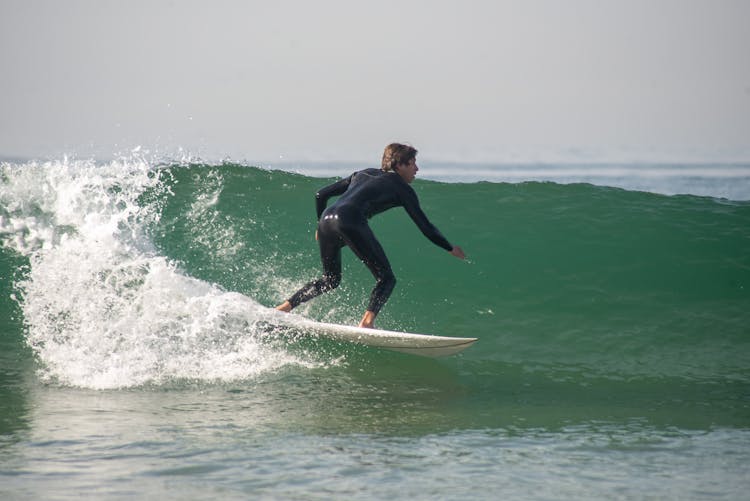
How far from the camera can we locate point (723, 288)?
8992mm

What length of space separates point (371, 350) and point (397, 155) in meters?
1.54

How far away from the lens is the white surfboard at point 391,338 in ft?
21.4

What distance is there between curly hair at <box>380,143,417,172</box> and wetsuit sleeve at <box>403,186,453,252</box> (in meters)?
0.20

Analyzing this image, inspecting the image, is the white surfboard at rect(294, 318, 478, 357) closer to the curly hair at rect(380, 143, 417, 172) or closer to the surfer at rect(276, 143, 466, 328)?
the surfer at rect(276, 143, 466, 328)

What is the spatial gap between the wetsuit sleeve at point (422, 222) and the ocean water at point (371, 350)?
3.22 ft

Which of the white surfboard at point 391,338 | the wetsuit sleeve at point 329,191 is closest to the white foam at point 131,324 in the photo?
the white surfboard at point 391,338

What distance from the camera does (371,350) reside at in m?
7.12

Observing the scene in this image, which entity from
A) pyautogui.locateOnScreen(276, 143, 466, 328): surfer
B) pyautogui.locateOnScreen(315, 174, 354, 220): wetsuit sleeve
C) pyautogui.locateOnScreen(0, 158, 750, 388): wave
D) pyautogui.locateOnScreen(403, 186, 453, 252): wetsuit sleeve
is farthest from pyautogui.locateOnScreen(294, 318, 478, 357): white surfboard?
pyautogui.locateOnScreen(315, 174, 354, 220): wetsuit sleeve

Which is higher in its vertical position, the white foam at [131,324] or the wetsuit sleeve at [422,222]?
the wetsuit sleeve at [422,222]

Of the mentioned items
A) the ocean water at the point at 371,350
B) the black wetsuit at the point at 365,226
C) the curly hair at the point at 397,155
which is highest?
the curly hair at the point at 397,155

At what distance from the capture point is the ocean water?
438 centimetres

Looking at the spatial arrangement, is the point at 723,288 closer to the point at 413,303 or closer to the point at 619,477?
the point at 413,303

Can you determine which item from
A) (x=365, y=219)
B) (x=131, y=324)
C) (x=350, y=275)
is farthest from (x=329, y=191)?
(x=350, y=275)

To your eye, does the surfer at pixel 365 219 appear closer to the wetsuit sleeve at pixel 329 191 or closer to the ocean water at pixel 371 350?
the wetsuit sleeve at pixel 329 191
